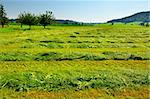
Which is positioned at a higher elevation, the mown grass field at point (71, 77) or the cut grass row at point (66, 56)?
the cut grass row at point (66, 56)

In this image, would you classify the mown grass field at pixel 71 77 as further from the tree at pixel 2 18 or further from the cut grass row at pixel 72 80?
the tree at pixel 2 18

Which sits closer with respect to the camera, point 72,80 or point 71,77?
point 72,80

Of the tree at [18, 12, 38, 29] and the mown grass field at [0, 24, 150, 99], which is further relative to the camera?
the tree at [18, 12, 38, 29]

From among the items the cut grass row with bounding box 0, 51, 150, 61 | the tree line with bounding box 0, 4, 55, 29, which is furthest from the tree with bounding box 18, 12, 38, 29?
the cut grass row with bounding box 0, 51, 150, 61

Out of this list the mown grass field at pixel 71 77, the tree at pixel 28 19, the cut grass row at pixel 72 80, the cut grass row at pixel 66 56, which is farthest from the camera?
the tree at pixel 28 19

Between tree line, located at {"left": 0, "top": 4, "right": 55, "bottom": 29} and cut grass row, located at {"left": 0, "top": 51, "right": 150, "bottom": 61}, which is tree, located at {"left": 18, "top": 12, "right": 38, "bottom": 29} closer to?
tree line, located at {"left": 0, "top": 4, "right": 55, "bottom": 29}

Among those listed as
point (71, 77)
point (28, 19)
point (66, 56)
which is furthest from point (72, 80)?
point (28, 19)

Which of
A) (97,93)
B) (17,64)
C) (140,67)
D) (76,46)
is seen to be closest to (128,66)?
(140,67)

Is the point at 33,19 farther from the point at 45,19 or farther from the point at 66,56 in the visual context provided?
the point at 66,56

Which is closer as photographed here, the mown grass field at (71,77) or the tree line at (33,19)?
the mown grass field at (71,77)

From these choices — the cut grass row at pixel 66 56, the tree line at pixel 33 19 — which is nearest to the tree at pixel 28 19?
the tree line at pixel 33 19

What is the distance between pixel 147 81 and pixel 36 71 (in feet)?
34.7

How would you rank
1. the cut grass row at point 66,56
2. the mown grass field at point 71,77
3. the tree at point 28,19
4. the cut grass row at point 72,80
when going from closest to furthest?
the mown grass field at point 71,77
the cut grass row at point 72,80
the cut grass row at point 66,56
the tree at point 28,19

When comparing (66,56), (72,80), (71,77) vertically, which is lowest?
(72,80)
